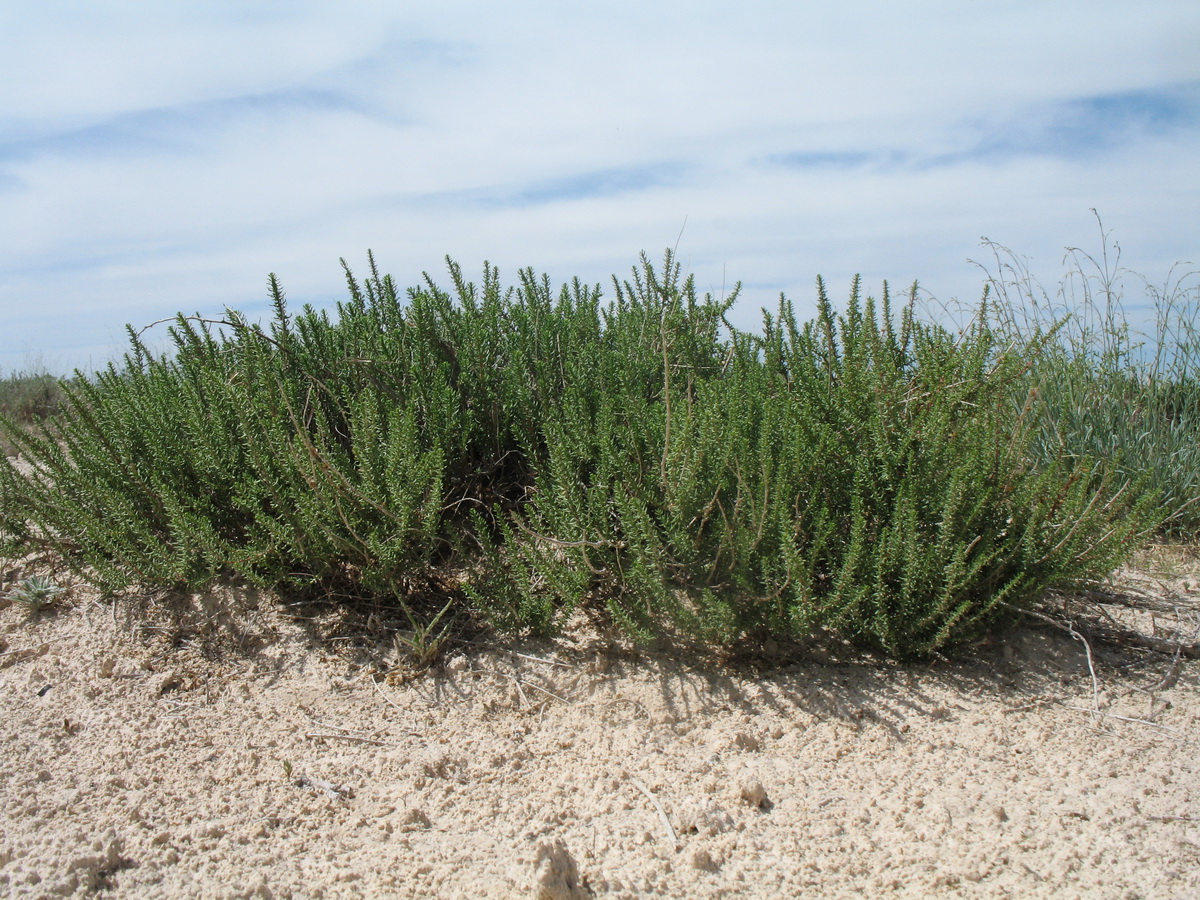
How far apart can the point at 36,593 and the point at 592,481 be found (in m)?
2.23

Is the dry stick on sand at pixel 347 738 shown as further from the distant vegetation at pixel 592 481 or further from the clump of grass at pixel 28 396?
the clump of grass at pixel 28 396

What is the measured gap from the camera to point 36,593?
331 cm

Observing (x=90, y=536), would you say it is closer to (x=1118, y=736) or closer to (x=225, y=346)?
(x=225, y=346)

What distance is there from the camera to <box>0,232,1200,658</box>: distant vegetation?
2.69 metres

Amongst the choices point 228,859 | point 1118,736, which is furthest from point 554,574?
point 1118,736

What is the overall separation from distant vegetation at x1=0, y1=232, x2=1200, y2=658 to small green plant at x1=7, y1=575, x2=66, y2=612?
14cm

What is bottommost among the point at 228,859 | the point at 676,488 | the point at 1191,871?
the point at 1191,871

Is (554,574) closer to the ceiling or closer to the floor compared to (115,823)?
closer to the ceiling

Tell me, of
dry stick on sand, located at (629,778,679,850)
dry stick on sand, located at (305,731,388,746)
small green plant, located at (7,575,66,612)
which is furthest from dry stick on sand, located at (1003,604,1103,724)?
small green plant, located at (7,575,66,612)

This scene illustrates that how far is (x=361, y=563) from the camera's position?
305 cm

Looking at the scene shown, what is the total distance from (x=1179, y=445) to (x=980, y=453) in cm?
225

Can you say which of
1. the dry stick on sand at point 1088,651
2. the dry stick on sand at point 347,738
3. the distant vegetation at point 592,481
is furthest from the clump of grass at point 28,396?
the dry stick on sand at point 1088,651

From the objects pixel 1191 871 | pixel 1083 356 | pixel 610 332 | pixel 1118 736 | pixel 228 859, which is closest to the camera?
pixel 1191 871

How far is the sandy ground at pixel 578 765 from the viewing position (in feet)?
6.91
